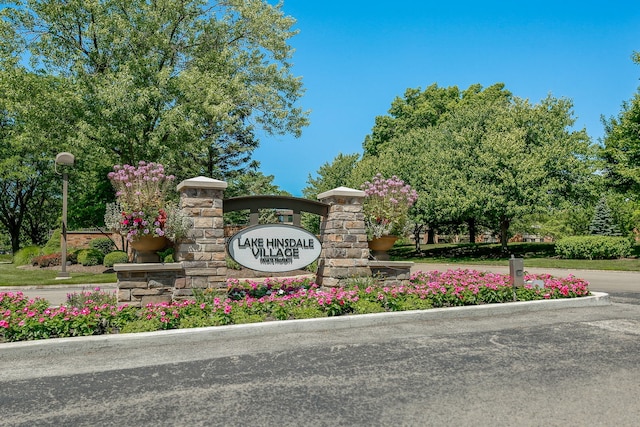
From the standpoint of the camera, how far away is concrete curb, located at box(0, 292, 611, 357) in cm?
589

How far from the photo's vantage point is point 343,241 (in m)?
9.74

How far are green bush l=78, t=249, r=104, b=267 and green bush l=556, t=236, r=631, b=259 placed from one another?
83.9ft

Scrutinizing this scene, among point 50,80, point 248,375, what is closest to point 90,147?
point 50,80

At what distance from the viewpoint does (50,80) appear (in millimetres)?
20875

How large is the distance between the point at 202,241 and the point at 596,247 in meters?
24.4

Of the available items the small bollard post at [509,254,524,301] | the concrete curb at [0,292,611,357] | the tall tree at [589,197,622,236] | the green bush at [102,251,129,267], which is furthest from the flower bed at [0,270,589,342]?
the tall tree at [589,197,622,236]

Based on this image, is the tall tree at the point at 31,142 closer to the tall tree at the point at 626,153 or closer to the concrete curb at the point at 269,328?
the concrete curb at the point at 269,328

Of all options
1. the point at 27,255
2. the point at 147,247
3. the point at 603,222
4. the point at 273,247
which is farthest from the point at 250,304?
the point at 603,222

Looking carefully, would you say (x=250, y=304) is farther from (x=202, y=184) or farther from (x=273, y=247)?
(x=202, y=184)

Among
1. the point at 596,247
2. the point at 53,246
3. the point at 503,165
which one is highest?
the point at 503,165

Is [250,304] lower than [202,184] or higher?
lower

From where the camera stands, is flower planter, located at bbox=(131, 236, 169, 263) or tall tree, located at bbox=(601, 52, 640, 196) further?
tall tree, located at bbox=(601, 52, 640, 196)

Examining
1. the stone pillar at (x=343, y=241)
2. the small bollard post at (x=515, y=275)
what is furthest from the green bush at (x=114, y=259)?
the small bollard post at (x=515, y=275)

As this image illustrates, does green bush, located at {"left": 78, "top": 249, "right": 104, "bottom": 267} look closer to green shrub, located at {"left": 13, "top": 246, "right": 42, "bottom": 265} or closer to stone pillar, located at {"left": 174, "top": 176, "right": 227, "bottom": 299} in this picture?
green shrub, located at {"left": 13, "top": 246, "right": 42, "bottom": 265}
